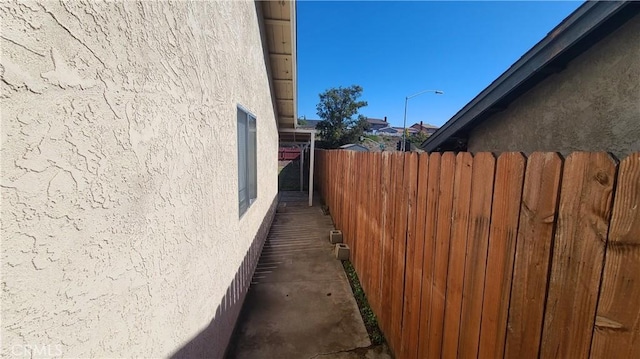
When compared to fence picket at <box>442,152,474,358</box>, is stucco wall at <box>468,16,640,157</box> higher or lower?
higher

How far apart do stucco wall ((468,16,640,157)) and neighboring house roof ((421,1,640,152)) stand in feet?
0.32

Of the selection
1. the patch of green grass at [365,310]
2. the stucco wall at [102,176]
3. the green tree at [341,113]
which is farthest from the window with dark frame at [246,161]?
the green tree at [341,113]

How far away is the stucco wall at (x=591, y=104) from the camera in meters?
2.29

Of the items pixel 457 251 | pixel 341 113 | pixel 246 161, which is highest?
pixel 341 113

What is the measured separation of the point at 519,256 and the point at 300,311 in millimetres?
2945

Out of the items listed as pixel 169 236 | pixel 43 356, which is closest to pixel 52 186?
pixel 43 356

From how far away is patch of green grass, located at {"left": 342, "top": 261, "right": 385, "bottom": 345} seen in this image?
10.00ft

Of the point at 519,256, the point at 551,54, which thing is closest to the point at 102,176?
the point at 519,256

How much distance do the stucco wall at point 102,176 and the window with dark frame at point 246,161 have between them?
1.67 metres

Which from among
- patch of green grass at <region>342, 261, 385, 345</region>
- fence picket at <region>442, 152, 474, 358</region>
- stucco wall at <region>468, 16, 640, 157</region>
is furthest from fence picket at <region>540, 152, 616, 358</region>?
patch of green grass at <region>342, 261, 385, 345</region>

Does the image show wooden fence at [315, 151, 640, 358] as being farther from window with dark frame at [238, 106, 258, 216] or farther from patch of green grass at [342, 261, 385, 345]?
window with dark frame at [238, 106, 258, 216]

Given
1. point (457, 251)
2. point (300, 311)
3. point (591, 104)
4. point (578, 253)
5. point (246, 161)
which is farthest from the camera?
point (246, 161)

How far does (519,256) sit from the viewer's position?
1278 mm

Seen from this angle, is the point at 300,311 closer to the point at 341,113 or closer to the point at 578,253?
the point at 578,253
